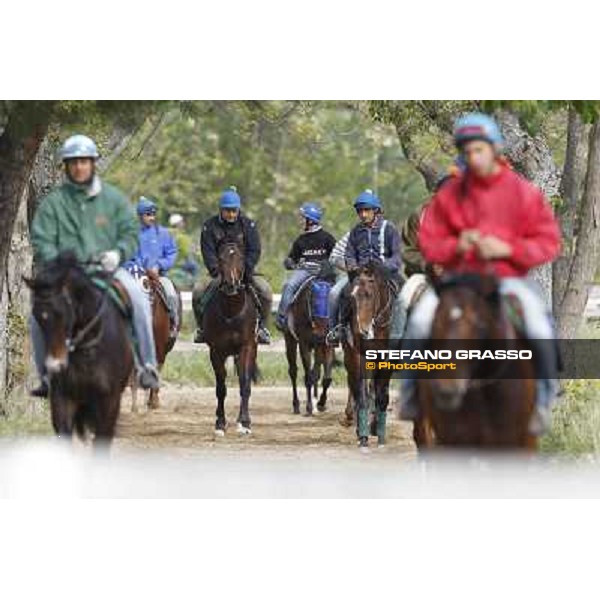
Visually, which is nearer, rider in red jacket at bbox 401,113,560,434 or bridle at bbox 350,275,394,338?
rider in red jacket at bbox 401,113,560,434

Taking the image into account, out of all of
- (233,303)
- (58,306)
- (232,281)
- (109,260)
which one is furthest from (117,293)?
(233,303)

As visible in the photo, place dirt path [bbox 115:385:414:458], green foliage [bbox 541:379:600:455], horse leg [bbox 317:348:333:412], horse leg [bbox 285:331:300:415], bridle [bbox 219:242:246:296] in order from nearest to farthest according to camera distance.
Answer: green foliage [bbox 541:379:600:455] → dirt path [bbox 115:385:414:458] → bridle [bbox 219:242:246:296] → horse leg [bbox 317:348:333:412] → horse leg [bbox 285:331:300:415]

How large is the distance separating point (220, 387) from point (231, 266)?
1.04 m

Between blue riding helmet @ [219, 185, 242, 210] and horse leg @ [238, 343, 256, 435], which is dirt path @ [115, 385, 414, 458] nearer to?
horse leg @ [238, 343, 256, 435]

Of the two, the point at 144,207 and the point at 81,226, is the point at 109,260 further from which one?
the point at 144,207

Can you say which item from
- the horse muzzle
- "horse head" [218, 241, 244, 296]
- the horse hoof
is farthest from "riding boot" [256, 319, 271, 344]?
the horse muzzle

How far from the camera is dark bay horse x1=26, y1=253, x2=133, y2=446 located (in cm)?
1184

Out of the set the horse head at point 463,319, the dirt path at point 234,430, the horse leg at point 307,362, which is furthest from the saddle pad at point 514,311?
the horse leg at point 307,362

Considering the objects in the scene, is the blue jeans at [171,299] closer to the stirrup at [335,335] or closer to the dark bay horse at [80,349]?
the stirrup at [335,335]

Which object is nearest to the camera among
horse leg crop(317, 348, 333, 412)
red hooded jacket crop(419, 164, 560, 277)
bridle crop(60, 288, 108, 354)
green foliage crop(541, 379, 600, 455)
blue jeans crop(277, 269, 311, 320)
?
red hooded jacket crop(419, 164, 560, 277)

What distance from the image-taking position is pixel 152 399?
1398cm

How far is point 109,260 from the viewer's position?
487 inches

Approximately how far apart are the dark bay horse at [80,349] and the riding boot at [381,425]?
2658mm

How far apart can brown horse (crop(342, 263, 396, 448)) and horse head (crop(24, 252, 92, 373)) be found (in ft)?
10.3
